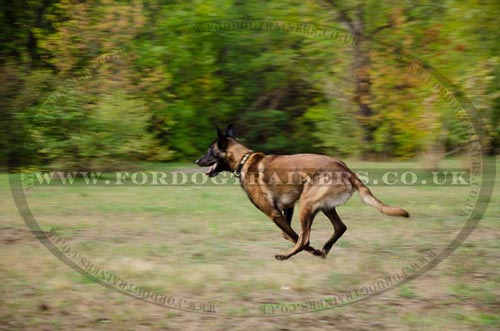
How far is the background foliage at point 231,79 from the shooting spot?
1638 cm

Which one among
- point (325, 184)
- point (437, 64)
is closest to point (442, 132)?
point (437, 64)

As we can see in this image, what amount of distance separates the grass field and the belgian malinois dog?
1.41 feet

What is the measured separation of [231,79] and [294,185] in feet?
52.2

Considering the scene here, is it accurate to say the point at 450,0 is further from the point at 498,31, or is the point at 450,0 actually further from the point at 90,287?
the point at 90,287

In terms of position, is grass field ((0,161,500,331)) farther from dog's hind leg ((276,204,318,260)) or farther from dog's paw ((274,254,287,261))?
dog's hind leg ((276,204,318,260))

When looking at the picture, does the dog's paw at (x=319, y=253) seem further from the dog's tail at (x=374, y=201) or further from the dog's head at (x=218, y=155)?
the dog's head at (x=218, y=155)

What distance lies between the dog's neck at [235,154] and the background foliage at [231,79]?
830cm

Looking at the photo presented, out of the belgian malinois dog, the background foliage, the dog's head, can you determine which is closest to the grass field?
the belgian malinois dog

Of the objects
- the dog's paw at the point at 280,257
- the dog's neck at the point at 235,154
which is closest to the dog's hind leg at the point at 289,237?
the dog's paw at the point at 280,257

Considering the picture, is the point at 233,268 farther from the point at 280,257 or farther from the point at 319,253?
the point at 319,253

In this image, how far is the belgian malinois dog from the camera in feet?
24.6

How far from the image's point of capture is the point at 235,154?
8.27 meters

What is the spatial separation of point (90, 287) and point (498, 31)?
14.0 m

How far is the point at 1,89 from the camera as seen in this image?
18.4 metres
